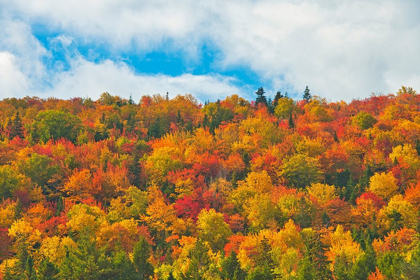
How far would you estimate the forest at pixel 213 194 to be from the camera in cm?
4978

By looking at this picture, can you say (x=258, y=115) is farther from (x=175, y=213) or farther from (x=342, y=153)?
(x=175, y=213)

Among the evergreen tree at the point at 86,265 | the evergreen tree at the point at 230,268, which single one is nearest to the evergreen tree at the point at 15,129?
the evergreen tree at the point at 86,265

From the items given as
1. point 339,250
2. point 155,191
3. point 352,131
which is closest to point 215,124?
point 352,131

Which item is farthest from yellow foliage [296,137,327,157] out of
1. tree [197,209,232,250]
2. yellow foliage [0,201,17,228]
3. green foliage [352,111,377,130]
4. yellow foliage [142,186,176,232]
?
yellow foliage [0,201,17,228]

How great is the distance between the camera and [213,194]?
8175 centimetres

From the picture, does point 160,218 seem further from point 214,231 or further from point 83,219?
point 83,219

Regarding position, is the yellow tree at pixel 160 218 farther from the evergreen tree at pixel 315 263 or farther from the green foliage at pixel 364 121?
the green foliage at pixel 364 121

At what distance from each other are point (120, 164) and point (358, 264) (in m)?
60.2

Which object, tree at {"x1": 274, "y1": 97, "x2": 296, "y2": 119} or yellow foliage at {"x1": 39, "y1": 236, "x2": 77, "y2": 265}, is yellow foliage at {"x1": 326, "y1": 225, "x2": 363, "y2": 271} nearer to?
yellow foliage at {"x1": 39, "y1": 236, "x2": 77, "y2": 265}

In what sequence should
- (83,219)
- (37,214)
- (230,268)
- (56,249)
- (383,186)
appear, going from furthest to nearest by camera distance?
(383,186), (37,214), (83,219), (56,249), (230,268)

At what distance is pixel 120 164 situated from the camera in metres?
95.8

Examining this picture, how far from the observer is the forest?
49.8 meters

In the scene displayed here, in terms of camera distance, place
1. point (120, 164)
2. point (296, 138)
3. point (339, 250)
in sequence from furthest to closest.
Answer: point (296, 138) < point (120, 164) < point (339, 250)

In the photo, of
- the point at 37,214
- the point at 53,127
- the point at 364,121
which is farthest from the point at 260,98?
the point at 37,214
